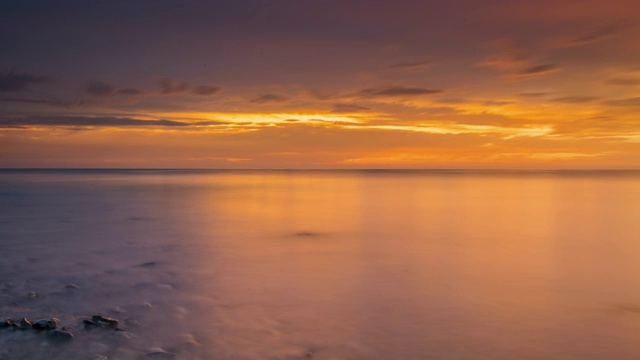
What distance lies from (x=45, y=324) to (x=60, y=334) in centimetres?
45

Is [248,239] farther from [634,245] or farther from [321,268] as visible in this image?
[634,245]

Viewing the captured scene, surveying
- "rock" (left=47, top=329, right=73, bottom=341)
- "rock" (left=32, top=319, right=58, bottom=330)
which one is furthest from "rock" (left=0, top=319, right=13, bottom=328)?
"rock" (left=47, top=329, right=73, bottom=341)

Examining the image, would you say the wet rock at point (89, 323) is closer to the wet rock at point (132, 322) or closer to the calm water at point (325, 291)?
the calm water at point (325, 291)

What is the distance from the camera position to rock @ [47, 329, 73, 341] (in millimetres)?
6586

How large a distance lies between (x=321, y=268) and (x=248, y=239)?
585cm

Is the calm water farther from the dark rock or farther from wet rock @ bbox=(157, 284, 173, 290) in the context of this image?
the dark rock

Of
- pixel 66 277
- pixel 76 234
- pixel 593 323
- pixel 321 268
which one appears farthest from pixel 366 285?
pixel 76 234

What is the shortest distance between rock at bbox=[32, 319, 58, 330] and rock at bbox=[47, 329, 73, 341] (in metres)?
0.21

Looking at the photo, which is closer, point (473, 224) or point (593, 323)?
point (593, 323)

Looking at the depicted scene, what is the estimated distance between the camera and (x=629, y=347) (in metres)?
7.20

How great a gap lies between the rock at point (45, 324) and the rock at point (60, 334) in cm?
21

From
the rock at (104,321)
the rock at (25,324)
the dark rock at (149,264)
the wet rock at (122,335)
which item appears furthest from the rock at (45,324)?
the dark rock at (149,264)

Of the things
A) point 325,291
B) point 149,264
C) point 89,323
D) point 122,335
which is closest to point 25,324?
point 89,323

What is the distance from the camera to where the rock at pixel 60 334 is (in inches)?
259
